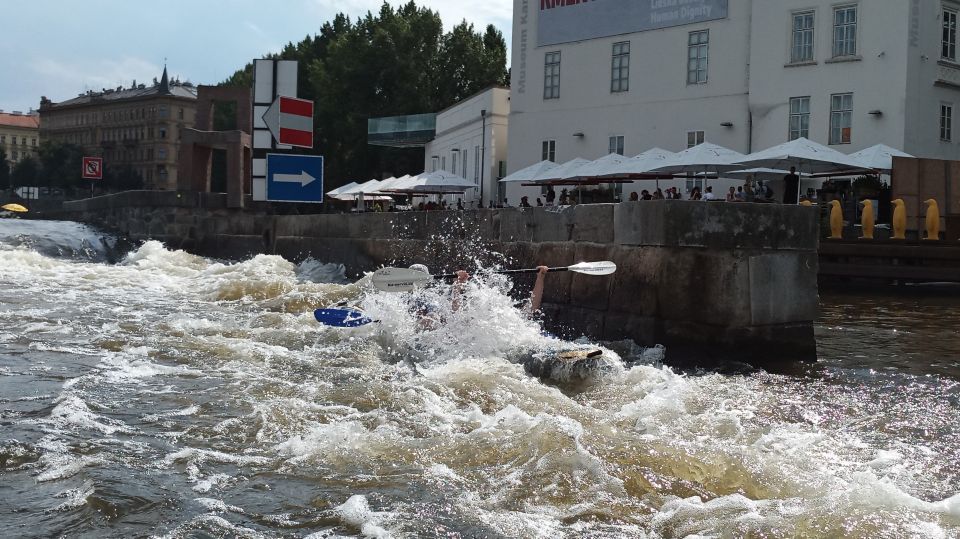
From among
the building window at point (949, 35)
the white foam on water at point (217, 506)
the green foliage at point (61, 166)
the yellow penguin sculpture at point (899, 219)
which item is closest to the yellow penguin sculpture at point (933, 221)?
the yellow penguin sculpture at point (899, 219)

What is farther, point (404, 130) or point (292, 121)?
point (404, 130)

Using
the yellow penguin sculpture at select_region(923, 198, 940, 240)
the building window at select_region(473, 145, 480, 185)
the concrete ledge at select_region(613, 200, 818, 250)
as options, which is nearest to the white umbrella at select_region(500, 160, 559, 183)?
the building window at select_region(473, 145, 480, 185)

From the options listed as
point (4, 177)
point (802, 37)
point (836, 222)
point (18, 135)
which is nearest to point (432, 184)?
point (802, 37)

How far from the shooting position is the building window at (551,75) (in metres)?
34.2

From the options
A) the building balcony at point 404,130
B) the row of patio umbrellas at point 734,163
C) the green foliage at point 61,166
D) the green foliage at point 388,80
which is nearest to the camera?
the row of patio umbrellas at point 734,163

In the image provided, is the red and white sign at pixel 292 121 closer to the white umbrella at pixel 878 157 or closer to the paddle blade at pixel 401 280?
the paddle blade at pixel 401 280

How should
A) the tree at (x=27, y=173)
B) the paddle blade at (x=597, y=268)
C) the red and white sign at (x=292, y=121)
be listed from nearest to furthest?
the red and white sign at (x=292, y=121) < the paddle blade at (x=597, y=268) < the tree at (x=27, y=173)

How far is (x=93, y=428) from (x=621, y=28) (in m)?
27.5

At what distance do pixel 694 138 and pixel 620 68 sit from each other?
158 inches

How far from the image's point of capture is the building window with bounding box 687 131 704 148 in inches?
1175

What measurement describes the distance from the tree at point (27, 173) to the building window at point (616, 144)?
100853 mm

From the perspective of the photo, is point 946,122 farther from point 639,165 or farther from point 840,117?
point 639,165

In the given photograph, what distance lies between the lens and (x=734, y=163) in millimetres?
22875

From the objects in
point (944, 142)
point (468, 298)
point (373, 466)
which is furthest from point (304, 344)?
point (944, 142)
